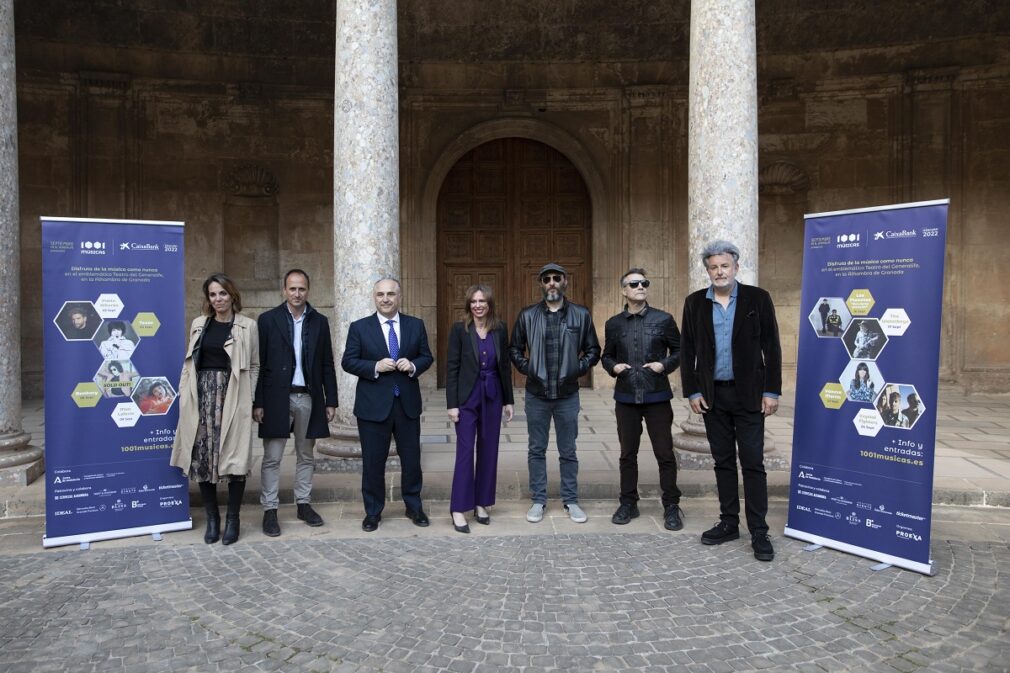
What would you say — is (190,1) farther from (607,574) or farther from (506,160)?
(607,574)

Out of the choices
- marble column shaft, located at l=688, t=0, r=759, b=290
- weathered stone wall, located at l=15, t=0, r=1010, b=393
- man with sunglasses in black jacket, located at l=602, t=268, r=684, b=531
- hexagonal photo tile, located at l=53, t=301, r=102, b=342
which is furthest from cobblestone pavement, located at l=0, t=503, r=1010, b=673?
weathered stone wall, located at l=15, t=0, r=1010, b=393

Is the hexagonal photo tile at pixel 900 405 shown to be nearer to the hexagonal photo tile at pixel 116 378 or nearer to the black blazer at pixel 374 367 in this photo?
the black blazer at pixel 374 367

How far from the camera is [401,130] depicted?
1159 centimetres

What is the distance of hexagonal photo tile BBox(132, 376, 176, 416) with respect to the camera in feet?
16.3

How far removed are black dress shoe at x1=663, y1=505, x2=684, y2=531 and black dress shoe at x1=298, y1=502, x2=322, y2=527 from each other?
2.59 metres

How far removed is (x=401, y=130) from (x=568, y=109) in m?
2.82

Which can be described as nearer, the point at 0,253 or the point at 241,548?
the point at 241,548

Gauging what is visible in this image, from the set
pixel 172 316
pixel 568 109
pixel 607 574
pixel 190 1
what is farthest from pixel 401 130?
pixel 607 574

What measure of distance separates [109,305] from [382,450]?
2.17 m

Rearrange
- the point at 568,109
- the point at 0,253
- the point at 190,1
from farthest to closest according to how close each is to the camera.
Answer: the point at 568,109
the point at 190,1
the point at 0,253

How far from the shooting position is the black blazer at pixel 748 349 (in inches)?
183

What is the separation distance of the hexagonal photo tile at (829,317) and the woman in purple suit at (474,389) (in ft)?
7.21

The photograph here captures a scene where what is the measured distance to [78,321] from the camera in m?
4.85

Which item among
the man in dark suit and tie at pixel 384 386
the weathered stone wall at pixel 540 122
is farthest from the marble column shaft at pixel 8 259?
the weathered stone wall at pixel 540 122
